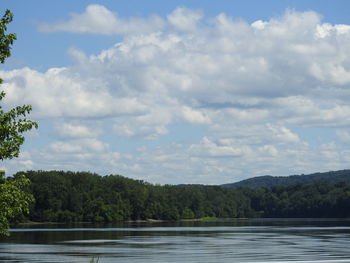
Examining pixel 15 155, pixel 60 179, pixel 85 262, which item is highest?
pixel 60 179

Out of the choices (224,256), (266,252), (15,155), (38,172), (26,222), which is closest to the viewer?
(15,155)

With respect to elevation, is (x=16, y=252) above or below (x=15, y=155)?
below

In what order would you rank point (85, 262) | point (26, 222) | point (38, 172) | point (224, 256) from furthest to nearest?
point (38, 172) → point (26, 222) → point (224, 256) → point (85, 262)

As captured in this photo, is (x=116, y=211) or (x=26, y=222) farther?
(x=116, y=211)

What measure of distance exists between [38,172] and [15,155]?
152 metres

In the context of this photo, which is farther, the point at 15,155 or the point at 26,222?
the point at 26,222

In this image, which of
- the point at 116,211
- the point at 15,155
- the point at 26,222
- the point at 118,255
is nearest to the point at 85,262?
the point at 118,255

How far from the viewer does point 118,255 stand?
4891 centimetres

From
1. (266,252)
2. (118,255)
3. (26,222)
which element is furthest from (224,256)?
(26,222)

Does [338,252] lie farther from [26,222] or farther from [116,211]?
[116,211]

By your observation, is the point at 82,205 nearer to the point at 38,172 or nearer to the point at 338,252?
the point at 38,172

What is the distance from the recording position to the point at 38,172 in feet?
586

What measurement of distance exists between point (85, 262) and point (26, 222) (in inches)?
5126

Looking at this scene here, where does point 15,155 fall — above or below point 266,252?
above
